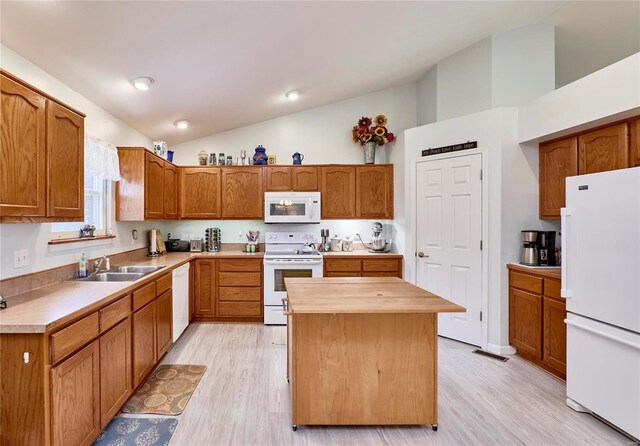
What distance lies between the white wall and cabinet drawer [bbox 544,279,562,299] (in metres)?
4.00

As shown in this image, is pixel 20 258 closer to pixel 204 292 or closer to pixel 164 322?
pixel 164 322

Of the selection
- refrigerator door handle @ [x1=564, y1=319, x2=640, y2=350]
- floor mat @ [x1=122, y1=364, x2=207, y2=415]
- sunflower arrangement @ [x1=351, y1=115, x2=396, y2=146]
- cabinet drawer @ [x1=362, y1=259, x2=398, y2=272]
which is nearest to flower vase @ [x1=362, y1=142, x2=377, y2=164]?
sunflower arrangement @ [x1=351, y1=115, x2=396, y2=146]

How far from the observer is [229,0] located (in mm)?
1915

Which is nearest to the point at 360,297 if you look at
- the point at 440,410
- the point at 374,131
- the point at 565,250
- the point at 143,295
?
the point at 440,410

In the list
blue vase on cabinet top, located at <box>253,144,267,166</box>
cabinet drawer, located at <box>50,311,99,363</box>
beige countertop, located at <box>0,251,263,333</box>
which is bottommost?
cabinet drawer, located at <box>50,311,99,363</box>

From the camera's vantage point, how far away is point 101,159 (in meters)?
2.80

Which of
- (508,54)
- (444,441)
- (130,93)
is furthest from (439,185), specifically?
(130,93)

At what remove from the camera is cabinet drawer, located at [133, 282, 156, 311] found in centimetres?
226

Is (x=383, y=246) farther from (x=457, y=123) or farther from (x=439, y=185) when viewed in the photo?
(x=457, y=123)

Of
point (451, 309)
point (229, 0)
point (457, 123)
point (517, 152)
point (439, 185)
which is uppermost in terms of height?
point (229, 0)

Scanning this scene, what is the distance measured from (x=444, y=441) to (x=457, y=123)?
116 inches

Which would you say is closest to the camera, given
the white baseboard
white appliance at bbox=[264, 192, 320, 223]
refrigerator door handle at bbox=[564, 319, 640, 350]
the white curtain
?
refrigerator door handle at bbox=[564, 319, 640, 350]

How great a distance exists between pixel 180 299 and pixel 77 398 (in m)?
1.81

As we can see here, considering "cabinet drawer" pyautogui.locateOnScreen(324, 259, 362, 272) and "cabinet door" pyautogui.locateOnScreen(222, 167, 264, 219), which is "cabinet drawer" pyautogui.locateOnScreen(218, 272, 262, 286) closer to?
"cabinet door" pyautogui.locateOnScreen(222, 167, 264, 219)
